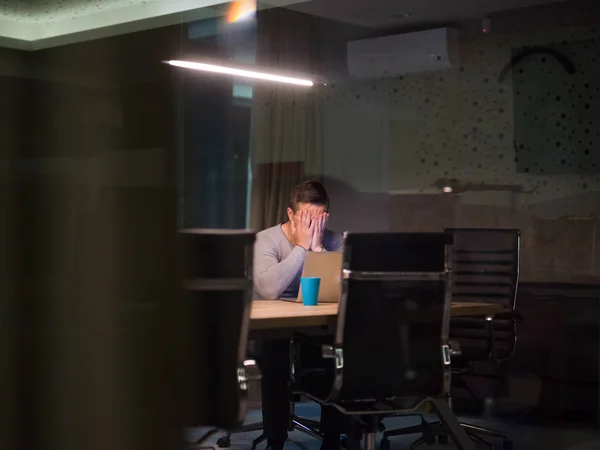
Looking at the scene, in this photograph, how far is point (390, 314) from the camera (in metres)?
2.96

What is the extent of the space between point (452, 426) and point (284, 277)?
1.18 metres

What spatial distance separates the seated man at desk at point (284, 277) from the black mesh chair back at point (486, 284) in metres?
0.93

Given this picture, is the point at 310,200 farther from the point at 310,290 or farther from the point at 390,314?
the point at 390,314

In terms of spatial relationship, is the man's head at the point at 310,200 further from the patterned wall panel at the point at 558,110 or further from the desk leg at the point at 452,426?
the patterned wall panel at the point at 558,110

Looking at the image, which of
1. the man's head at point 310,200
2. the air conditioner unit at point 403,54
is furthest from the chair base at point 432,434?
the air conditioner unit at point 403,54

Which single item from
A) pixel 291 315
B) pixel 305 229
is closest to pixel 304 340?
pixel 291 315

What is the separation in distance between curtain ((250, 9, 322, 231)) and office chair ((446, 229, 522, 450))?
5.86ft

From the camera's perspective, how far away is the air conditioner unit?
559 cm

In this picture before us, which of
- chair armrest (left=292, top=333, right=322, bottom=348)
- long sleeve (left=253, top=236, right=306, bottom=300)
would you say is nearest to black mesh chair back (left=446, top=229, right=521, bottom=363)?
long sleeve (left=253, top=236, right=306, bottom=300)

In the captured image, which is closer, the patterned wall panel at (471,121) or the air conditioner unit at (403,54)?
the patterned wall panel at (471,121)

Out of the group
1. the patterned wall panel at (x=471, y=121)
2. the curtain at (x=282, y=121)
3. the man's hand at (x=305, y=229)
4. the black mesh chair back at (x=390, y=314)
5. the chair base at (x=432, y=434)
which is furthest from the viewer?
the curtain at (x=282, y=121)

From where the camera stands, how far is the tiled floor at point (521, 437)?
429 cm

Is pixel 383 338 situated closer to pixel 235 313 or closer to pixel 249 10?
pixel 235 313

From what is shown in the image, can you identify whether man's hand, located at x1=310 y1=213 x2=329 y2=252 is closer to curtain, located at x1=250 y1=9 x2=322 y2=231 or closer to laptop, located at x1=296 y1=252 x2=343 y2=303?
laptop, located at x1=296 y1=252 x2=343 y2=303
